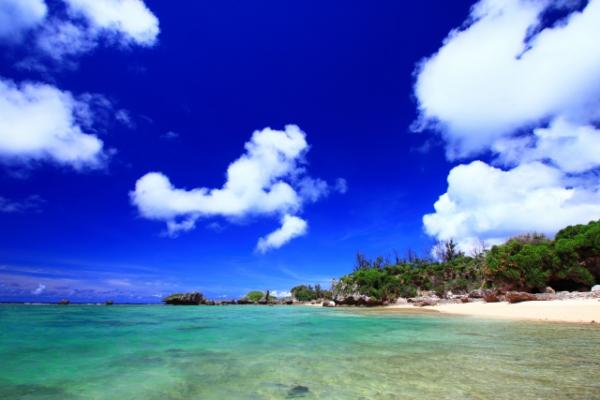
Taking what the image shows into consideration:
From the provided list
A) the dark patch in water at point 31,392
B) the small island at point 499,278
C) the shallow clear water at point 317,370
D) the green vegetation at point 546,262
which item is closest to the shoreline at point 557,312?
the small island at point 499,278

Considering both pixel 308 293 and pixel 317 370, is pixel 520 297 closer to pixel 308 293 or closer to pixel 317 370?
pixel 317 370

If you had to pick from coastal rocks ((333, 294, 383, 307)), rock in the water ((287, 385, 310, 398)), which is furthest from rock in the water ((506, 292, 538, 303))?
rock in the water ((287, 385, 310, 398))

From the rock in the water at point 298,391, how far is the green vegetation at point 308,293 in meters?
102

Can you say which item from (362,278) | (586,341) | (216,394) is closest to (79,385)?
(216,394)

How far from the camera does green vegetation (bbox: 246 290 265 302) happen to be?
116938 mm

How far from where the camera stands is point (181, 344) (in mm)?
13805

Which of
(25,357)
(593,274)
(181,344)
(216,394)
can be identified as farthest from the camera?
(593,274)

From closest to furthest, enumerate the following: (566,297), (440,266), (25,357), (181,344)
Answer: (25,357), (181,344), (566,297), (440,266)

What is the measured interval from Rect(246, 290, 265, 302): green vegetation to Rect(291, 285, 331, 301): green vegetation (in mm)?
12221

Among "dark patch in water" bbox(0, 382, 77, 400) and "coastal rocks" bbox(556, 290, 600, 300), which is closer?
"dark patch in water" bbox(0, 382, 77, 400)

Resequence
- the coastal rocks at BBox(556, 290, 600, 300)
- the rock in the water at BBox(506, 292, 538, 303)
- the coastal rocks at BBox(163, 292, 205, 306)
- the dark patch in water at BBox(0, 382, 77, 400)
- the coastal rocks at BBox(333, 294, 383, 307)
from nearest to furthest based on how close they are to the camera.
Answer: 1. the dark patch in water at BBox(0, 382, 77, 400)
2. the coastal rocks at BBox(556, 290, 600, 300)
3. the rock in the water at BBox(506, 292, 538, 303)
4. the coastal rocks at BBox(333, 294, 383, 307)
5. the coastal rocks at BBox(163, 292, 205, 306)

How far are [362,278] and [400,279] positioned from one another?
9.20 m

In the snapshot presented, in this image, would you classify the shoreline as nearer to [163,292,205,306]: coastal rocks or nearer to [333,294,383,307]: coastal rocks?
[333,294,383,307]: coastal rocks

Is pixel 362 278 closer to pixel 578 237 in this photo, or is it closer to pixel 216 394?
pixel 578 237
